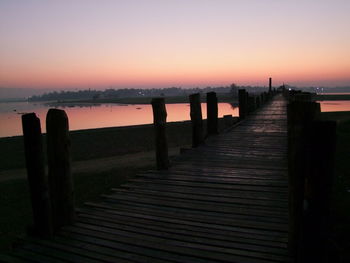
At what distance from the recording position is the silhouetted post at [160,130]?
245 inches

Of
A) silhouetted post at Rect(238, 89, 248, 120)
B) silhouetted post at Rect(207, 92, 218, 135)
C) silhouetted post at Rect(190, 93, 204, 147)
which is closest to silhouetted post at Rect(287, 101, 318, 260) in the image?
silhouetted post at Rect(190, 93, 204, 147)

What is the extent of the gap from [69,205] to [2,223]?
6614 mm

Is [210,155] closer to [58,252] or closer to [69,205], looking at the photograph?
[69,205]

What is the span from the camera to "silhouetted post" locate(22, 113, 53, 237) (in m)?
3.65

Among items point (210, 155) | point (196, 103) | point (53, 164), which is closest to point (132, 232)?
point (53, 164)

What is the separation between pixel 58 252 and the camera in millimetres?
3264

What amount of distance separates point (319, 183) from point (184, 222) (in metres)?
1.90

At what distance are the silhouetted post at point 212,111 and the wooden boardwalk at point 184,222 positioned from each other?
444 cm

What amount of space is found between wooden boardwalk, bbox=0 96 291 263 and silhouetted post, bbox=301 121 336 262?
50cm

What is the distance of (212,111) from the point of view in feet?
34.3

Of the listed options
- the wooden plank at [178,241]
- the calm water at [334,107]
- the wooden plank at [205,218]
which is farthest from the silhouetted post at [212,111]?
the calm water at [334,107]

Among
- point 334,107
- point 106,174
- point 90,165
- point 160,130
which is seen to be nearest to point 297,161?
point 160,130

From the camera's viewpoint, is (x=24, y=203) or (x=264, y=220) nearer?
(x=264, y=220)

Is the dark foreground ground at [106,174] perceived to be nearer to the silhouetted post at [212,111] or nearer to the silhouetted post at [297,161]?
the silhouetted post at [297,161]
